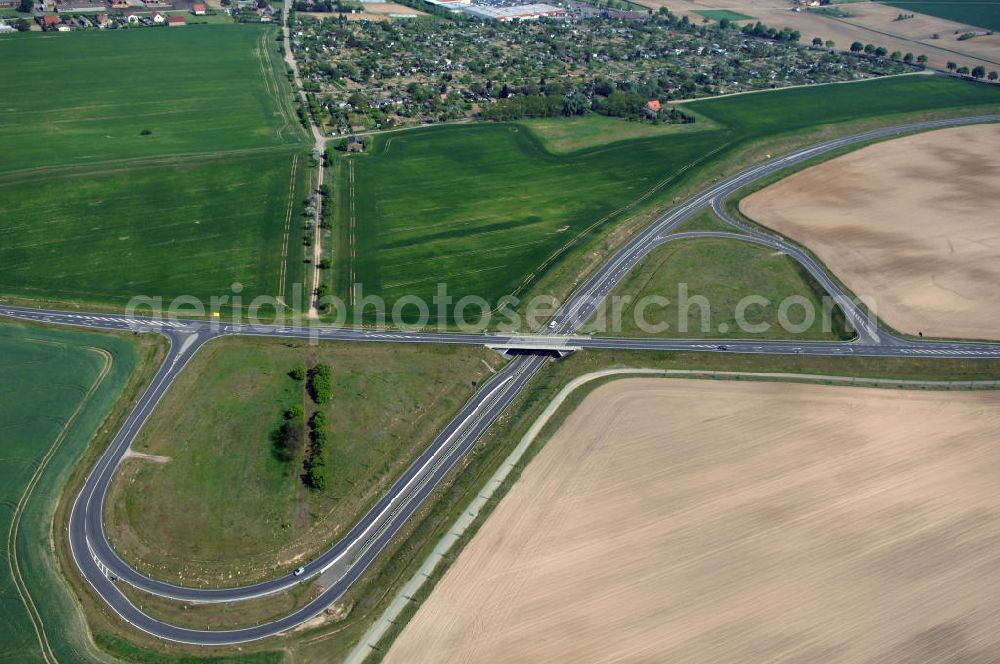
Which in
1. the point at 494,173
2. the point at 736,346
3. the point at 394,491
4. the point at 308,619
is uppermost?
the point at 494,173

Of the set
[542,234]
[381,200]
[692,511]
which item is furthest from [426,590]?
[381,200]

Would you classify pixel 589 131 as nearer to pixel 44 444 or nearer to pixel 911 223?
pixel 911 223

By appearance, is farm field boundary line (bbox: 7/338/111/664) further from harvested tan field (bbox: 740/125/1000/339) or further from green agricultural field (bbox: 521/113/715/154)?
harvested tan field (bbox: 740/125/1000/339)

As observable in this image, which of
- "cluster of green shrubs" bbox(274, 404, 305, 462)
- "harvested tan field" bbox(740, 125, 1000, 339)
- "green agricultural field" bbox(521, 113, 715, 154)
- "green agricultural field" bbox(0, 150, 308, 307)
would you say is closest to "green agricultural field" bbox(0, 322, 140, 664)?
"green agricultural field" bbox(0, 150, 308, 307)

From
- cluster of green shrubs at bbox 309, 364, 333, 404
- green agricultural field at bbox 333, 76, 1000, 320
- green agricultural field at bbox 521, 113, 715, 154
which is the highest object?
green agricultural field at bbox 521, 113, 715, 154

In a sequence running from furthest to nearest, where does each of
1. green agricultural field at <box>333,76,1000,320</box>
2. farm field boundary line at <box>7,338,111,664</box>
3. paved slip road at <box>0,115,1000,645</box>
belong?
1. green agricultural field at <box>333,76,1000,320</box>
2. paved slip road at <box>0,115,1000,645</box>
3. farm field boundary line at <box>7,338,111,664</box>

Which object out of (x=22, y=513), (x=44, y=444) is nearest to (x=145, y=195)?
(x=44, y=444)

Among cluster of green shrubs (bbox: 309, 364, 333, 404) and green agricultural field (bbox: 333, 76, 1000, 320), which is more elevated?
green agricultural field (bbox: 333, 76, 1000, 320)

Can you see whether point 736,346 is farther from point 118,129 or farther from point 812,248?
point 118,129
